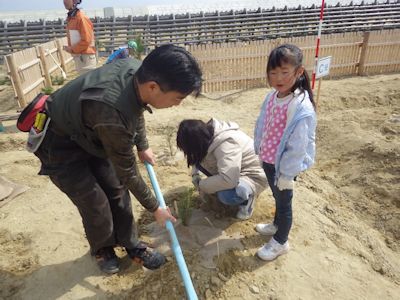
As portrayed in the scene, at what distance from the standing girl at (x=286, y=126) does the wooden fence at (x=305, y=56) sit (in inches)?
203

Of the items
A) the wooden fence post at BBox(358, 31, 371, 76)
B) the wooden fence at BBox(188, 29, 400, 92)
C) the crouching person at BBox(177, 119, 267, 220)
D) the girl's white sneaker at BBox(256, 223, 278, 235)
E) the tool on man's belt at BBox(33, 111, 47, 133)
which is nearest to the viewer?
the tool on man's belt at BBox(33, 111, 47, 133)

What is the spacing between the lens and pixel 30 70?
20.6 ft

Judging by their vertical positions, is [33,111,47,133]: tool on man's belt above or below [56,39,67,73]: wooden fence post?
above

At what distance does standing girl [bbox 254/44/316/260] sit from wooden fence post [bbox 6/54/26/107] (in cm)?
499

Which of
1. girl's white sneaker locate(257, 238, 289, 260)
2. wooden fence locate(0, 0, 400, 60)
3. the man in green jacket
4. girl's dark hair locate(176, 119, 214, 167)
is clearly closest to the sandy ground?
girl's white sneaker locate(257, 238, 289, 260)

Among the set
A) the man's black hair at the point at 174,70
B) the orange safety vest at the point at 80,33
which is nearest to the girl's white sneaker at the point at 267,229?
the man's black hair at the point at 174,70

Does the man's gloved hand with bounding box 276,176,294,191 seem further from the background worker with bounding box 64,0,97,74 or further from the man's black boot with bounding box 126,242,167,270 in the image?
the background worker with bounding box 64,0,97,74

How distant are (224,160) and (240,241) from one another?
68cm

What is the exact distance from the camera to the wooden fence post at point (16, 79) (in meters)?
5.45

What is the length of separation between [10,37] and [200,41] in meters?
7.83

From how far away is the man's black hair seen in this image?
4.45 ft

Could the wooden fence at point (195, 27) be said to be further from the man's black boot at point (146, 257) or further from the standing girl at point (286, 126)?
the man's black boot at point (146, 257)

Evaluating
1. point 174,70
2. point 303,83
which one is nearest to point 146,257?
point 174,70

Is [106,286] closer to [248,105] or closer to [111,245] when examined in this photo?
[111,245]
